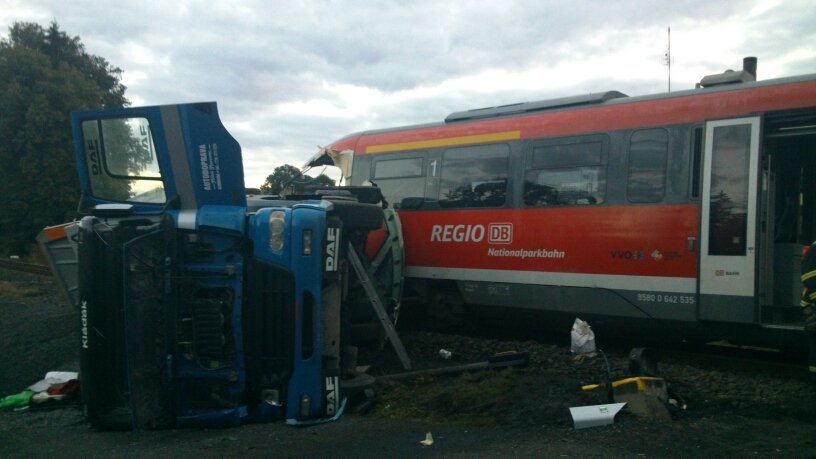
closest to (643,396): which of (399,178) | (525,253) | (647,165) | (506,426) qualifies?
(506,426)

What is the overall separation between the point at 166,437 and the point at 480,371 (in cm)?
319

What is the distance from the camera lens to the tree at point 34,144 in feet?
110

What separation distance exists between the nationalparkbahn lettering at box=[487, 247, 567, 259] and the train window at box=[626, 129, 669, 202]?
1.22 metres

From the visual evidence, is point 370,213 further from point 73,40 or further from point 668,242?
point 73,40

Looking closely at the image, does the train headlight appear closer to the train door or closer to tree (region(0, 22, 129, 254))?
the train door

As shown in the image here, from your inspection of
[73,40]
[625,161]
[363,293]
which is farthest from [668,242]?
[73,40]

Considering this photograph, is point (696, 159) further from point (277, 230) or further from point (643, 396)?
point (277, 230)

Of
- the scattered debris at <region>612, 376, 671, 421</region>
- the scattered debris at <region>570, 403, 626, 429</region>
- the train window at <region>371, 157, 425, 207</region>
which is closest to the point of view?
the scattered debris at <region>570, 403, 626, 429</region>

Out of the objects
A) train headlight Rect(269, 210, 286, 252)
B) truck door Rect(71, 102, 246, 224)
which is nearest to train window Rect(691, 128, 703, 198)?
train headlight Rect(269, 210, 286, 252)

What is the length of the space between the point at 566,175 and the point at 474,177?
1534 millimetres

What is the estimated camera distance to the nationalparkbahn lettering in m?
9.78

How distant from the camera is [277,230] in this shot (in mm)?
6086

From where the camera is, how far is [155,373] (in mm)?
5914

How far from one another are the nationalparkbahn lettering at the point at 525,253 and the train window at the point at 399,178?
1.73 meters
